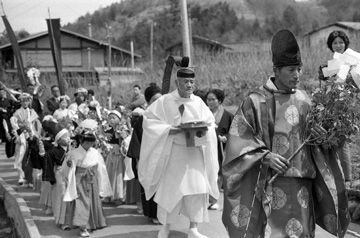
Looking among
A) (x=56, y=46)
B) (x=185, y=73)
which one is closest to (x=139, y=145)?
(x=185, y=73)

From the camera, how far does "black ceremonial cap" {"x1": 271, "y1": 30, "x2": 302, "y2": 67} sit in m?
3.98

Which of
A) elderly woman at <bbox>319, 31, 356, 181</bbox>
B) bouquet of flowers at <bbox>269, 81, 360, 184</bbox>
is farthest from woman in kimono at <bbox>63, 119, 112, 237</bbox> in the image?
bouquet of flowers at <bbox>269, 81, 360, 184</bbox>

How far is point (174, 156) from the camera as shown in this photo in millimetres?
6465

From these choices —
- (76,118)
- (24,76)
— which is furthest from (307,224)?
(24,76)

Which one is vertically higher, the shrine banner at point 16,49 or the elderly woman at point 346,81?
the shrine banner at point 16,49

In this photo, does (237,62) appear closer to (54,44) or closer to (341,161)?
(54,44)

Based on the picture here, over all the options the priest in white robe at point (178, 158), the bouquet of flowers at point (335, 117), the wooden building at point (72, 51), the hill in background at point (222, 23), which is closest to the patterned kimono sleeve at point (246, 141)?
the bouquet of flowers at point (335, 117)

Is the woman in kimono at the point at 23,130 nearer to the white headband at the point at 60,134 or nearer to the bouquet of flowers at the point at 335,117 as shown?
the white headband at the point at 60,134

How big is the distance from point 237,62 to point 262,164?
1534 cm

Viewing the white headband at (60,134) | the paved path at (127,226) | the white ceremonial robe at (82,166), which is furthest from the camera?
the white headband at (60,134)

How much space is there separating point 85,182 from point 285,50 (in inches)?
164

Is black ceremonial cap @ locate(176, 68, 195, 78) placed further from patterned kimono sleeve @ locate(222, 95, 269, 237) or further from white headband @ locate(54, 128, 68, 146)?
white headband @ locate(54, 128, 68, 146)

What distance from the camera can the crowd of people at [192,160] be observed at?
13.0ft

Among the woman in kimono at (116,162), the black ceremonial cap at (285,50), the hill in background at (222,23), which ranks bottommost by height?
the woman in kimono at (116,162)
